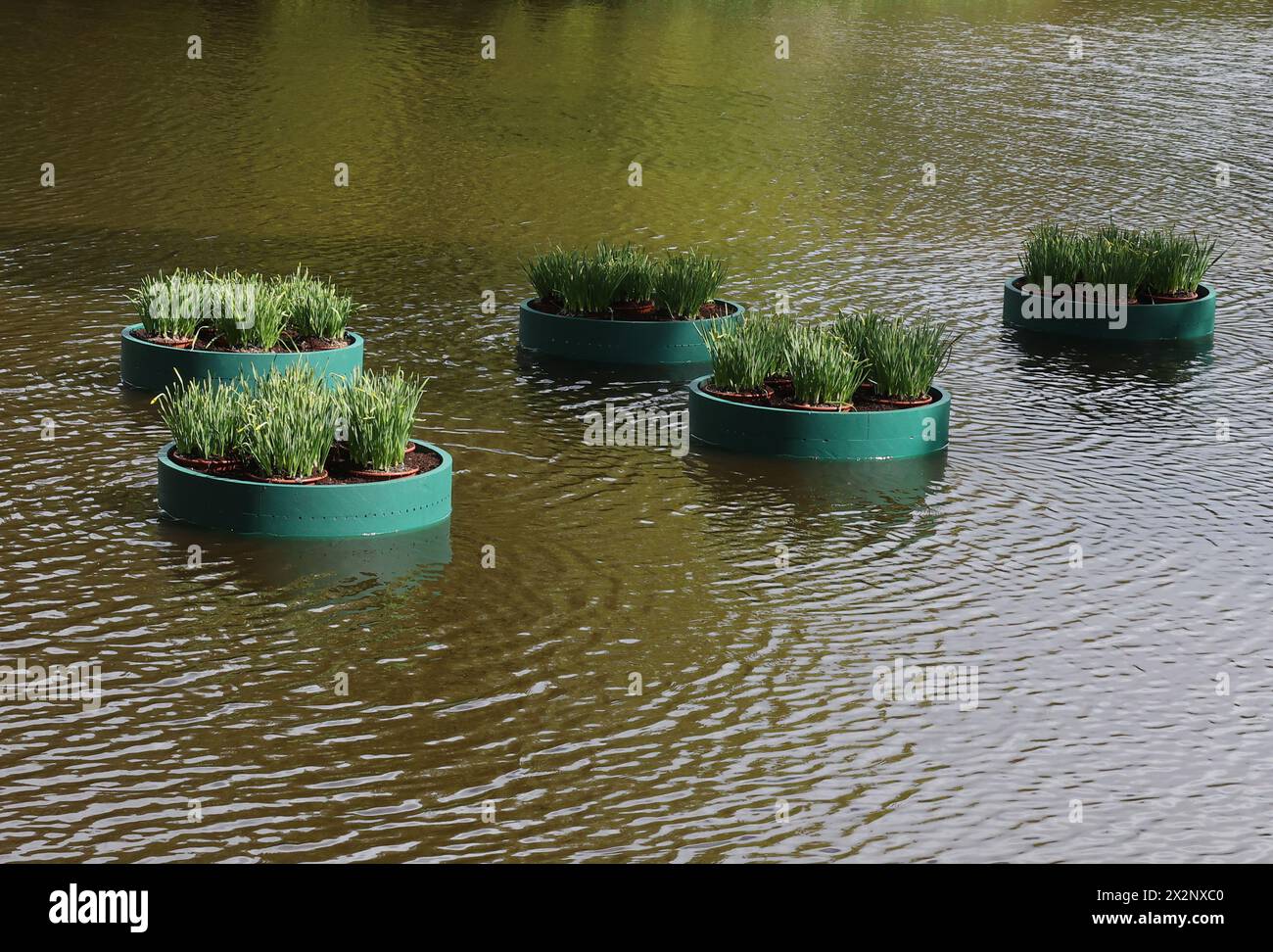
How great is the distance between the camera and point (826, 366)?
10.4 meters

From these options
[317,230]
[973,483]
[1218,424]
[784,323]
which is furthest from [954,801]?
[317,230]

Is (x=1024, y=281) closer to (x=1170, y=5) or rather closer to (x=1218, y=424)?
(x=1218, y=424)

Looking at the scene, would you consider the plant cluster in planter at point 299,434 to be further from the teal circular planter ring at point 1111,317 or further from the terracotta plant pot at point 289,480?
the teal circular planter ring at point 1111,317

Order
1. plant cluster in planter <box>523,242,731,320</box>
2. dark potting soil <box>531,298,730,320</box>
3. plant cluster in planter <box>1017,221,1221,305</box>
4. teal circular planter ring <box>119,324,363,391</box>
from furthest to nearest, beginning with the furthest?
plant cluster in planter <box>1017,221,1221,305</box> → dark potting soil <box>531,298,730,320</box> → plant cluster in planter <box>523,242,731,320</box> → teal circular planter ring <box>119,324,363,391</box>

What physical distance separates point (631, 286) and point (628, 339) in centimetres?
52

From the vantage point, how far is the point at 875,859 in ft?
18.3

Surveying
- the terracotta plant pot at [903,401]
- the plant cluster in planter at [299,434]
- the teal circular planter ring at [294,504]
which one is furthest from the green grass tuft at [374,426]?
the terracotta plant pot at [903,401]

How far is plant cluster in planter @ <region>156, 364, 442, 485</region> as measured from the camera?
28.5 ft

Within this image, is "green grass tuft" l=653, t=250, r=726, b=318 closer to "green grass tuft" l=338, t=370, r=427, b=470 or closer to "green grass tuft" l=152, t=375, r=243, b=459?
"green grass tuft" l=338, t=370, r=427, b=470

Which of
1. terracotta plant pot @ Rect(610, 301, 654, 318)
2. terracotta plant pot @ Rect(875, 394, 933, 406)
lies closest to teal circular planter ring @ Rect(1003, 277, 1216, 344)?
terracotta plant pot @ Rect(610, 301, 654, 318)

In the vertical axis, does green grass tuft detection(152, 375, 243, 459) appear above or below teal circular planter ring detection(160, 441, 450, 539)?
above

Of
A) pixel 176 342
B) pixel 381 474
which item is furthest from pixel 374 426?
pixel 176 342

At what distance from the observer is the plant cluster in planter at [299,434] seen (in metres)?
8.69

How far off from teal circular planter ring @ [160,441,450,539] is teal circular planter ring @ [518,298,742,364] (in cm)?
399
